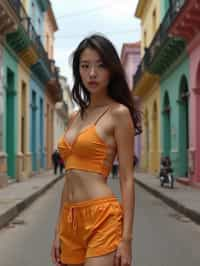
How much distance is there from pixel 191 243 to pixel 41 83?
1012 inches

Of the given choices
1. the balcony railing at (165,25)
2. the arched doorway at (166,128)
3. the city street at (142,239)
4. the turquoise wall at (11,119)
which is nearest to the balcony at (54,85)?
the balcony railing at (165,25)

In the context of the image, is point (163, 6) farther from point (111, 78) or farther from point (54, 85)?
point (111, 78)

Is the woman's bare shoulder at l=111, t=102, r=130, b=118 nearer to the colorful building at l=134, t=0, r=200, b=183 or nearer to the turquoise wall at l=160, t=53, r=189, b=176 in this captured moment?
the colorful building at l=134, t=0, r=200, b=183

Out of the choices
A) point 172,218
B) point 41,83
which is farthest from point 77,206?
point 41,83

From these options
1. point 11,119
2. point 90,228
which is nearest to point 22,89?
point 11,119

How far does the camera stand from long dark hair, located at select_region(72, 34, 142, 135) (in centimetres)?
274

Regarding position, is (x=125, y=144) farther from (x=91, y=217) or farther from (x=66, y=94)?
(x=66, y=94)

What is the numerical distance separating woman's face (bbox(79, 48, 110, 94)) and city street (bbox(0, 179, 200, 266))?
452cm

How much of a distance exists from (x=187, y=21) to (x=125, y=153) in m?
16.4

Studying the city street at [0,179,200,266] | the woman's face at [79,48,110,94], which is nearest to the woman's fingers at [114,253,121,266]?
the woman's face at [79,48,110,94]

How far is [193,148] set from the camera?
19.5m

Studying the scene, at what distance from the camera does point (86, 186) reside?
106 inches

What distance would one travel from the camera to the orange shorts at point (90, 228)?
8.45 ft

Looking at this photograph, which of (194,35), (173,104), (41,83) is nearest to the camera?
(194,35)
